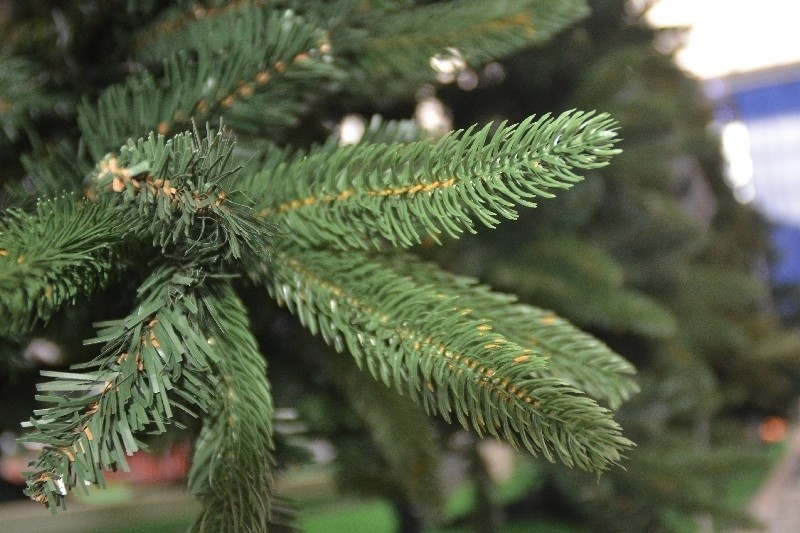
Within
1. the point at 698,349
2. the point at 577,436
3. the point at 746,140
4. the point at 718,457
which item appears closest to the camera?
the point at 577,436

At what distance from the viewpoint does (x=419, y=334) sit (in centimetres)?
18

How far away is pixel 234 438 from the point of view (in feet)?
0.60

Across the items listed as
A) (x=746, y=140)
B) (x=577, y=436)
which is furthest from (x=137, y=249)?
(x=746, y=140)

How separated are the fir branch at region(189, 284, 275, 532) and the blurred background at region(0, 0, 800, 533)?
0.06m

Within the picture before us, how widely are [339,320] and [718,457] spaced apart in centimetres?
38

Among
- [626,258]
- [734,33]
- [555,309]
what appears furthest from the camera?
[734,33]

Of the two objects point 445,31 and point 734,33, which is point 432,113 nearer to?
point 445,31

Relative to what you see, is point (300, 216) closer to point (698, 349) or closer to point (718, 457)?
point (718, 457)

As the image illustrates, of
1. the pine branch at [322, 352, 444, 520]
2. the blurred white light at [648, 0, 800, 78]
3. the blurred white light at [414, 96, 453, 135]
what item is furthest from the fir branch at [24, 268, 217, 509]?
the blurred white light at [648, 0, 800, 78]

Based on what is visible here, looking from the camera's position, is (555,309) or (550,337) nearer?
(550,337)

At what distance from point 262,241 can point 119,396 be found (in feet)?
0.17

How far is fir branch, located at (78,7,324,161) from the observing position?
0.22 meters

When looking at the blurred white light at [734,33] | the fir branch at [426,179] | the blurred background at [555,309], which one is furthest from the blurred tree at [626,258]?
the blurred white light at [734,33]

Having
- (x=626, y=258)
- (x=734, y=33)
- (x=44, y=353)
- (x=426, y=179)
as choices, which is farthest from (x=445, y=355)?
(x=734, y=33)
